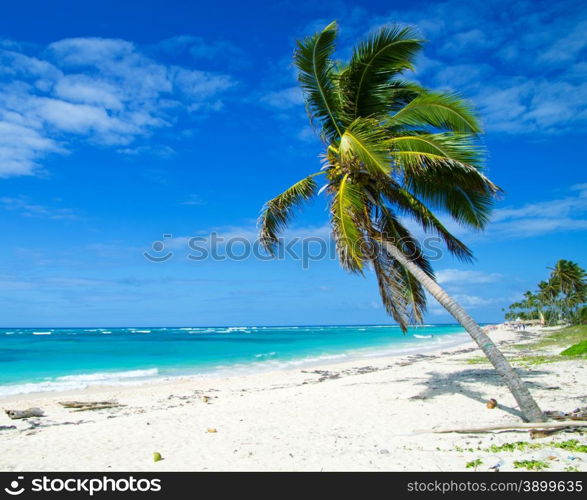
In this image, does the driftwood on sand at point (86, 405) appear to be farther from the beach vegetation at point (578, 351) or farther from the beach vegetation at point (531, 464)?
the beach vegetation at point (578, 351)

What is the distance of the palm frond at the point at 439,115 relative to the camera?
768 cm

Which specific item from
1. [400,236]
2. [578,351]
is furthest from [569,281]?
[400,236]

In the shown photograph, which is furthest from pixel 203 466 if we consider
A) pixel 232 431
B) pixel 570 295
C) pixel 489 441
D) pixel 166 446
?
pixel 570 295

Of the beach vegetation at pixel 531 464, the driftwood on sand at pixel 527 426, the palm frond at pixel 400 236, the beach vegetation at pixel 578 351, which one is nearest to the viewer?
the beach vegetation at pixel 531 464

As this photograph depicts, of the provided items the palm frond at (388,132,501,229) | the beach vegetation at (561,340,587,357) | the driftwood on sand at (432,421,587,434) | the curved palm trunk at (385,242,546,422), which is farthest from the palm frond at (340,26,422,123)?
the beach vegetation at (561,340,587,357)

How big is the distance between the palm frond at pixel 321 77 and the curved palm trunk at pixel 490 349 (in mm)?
3121

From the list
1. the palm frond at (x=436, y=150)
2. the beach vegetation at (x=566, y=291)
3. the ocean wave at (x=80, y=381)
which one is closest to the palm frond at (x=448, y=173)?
the palm frond at (x=436, y=150)

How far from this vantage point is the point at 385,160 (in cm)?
704

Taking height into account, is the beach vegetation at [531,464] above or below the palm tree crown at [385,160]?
below

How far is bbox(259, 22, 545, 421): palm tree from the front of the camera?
24.0 feet

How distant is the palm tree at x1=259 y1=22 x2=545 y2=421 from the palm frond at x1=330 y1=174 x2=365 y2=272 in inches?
0.8

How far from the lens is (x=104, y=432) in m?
7.75

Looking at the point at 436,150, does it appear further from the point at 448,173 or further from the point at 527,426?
the point at 527,426
